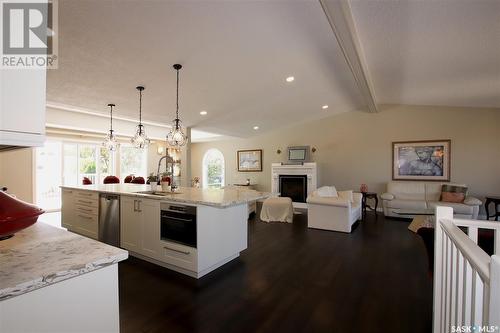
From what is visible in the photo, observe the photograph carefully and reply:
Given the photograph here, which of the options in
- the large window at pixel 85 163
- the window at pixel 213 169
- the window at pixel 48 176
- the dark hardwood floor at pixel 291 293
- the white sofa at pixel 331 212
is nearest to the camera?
the dark hardwood floor at pixel 291 293

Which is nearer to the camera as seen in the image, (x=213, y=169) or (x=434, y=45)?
(x=434, y=45)

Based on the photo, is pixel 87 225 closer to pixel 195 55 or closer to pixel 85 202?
pixel 85 202

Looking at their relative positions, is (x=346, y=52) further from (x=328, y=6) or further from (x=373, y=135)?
(x=373, y=135)

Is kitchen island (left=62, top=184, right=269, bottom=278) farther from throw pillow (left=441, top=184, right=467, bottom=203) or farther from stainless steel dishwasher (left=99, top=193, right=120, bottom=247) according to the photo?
throw pillow (left=441, top=184, right=467, bottom=203)

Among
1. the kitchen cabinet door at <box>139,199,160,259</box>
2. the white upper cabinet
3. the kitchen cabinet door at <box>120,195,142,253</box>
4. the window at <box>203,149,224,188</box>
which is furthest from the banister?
the window at <box>203,149,224,188</box>

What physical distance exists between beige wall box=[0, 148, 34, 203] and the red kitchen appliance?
22.3 feet

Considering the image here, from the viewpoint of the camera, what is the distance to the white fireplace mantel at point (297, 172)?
266 inches

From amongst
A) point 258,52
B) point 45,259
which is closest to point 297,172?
point 258,52

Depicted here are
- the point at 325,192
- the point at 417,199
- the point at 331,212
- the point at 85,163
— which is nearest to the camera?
the point at 331,212

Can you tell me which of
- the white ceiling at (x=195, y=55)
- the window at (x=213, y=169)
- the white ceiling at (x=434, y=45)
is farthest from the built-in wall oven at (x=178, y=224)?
the window at (x=213, y=169)

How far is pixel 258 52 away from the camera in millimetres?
3082

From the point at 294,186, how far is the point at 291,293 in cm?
499

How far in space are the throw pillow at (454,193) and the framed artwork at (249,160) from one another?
5.12m

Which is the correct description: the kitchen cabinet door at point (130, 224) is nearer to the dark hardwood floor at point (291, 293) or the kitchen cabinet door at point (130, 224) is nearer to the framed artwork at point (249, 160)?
the dark hardwood floor at point (291, 293)
